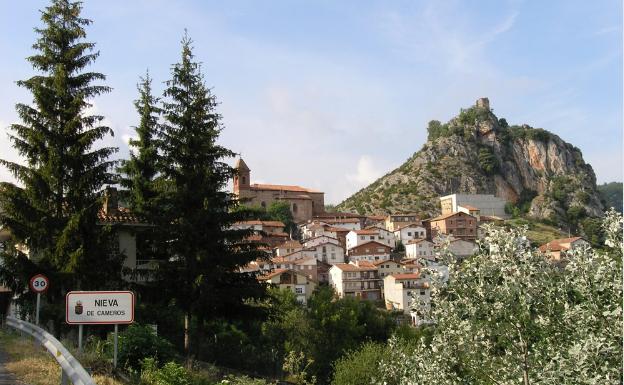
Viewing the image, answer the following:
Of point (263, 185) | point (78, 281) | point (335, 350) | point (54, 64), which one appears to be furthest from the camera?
point (263, 185)

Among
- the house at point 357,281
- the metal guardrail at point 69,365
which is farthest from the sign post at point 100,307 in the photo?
the house at point 357,281

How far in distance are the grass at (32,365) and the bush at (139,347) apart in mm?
1591

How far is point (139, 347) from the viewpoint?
13211 mm

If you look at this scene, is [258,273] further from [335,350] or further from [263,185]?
[263,185]

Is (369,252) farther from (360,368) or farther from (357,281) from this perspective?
(360,368)

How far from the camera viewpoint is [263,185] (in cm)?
15738

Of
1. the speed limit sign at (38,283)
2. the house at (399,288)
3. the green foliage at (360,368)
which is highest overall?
the speed limit sign at (38,283)

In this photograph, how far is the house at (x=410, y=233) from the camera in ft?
445

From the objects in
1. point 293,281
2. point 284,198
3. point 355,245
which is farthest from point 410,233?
point 293,281

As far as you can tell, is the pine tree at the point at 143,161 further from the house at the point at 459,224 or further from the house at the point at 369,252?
the house at the point at 459,224

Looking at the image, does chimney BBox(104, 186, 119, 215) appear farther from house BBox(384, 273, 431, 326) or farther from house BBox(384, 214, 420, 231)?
house BBox(384, 214, 420, 231)

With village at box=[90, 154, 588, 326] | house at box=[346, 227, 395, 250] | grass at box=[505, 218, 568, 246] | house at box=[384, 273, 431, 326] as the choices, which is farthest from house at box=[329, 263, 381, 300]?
grass at box=[505, 218, 568, 246]

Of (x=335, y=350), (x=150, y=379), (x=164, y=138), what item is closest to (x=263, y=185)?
(x=335, y=350)

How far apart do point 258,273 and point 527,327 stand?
44.8ft
